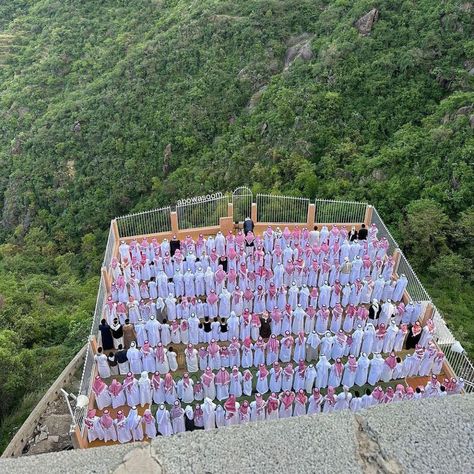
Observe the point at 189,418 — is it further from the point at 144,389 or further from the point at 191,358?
the point at 191,358

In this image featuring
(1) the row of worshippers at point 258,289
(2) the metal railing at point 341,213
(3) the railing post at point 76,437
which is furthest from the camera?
(2) the metal railing at point 341,213

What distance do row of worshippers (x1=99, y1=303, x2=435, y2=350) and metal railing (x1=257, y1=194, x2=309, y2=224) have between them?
4879 mm

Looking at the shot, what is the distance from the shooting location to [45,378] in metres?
13.6

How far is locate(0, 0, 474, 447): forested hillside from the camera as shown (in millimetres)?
18172

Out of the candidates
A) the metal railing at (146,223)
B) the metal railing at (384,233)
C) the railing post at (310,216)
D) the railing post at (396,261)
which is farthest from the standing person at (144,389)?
the metal railing at (384,233)

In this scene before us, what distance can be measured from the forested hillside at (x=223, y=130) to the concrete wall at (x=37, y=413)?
4.27 ft

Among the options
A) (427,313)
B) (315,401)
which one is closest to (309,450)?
(315,401)

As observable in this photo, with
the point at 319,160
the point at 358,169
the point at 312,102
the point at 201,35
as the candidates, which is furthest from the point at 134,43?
the point at 358,169

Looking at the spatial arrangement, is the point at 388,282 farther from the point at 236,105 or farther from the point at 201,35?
the point at 201,35

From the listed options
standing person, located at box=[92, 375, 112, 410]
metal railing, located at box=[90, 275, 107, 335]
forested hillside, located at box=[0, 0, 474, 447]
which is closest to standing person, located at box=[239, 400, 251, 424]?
standing person, located at box=[92, 375, 112, 410]

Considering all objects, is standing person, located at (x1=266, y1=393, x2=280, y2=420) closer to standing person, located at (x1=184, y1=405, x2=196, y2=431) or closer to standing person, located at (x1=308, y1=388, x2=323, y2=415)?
standing person, located at (x1=308, y1=388, x2=323, y2=415)

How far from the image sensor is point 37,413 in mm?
11039

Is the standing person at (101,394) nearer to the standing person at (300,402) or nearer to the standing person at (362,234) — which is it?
the standing person at (300,402)

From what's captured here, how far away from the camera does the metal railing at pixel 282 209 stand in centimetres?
1675
